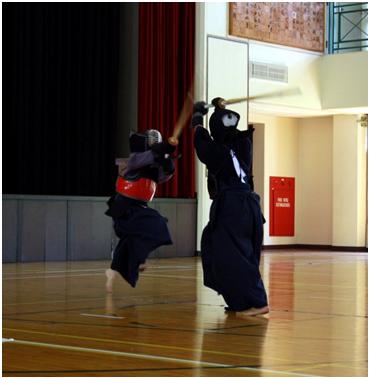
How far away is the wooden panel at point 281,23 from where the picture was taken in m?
16.5

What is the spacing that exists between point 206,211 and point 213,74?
2.33 meters

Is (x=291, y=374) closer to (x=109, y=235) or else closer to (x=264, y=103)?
(x=109, y=235)

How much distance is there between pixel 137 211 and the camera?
8.41 metres

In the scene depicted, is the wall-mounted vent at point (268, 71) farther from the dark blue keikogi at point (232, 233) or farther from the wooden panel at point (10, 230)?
the dark blue keikogi at point (232, 233)

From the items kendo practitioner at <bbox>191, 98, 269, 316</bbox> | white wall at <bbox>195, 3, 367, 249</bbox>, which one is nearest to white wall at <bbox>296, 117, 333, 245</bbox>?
white wall at <bbox>195, 3, 367, 249</bbox>

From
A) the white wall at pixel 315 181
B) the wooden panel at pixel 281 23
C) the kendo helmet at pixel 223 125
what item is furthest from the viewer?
the white wall at pixel 315 181

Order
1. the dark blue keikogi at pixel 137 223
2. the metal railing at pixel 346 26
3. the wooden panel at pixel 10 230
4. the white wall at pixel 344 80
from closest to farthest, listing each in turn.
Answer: the dark blue keikogi at pixel 137 223 → the wooden panel at pixel 10 230 → the white wall at pixel 344 80 → the metal railing at pixel 346 26

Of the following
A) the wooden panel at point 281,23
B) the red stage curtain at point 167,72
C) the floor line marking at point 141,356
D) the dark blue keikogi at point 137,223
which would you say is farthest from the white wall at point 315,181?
the floor line marking at point 141,356

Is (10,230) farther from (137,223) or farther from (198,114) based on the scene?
(198,114)

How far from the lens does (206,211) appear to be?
624 inches

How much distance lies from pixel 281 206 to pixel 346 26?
12.9 feet

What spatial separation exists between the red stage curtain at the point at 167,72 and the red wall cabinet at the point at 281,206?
4.00 m

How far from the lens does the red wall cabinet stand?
63.8 feet

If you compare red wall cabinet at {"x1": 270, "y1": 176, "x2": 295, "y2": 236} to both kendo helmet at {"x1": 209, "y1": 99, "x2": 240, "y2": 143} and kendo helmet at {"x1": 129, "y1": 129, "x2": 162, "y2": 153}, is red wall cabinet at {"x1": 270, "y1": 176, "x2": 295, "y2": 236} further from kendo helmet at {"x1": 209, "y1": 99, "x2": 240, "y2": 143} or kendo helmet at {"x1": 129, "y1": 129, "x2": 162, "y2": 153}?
kendo helmet at {"x1": 209, "y1": 99, "x2": 240, "y2": 143}
